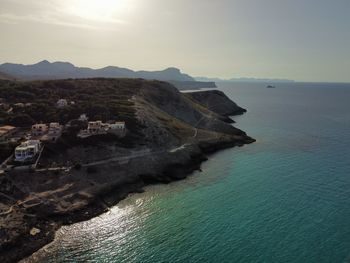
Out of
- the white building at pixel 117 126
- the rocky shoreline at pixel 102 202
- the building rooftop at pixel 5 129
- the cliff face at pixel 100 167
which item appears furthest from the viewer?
the white building at pixel 117 126

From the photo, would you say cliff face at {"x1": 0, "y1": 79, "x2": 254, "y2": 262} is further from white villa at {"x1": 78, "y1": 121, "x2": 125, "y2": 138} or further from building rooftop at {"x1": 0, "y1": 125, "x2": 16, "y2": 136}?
building rooftop at {"x1": 0, "y1": 125, "x2": 16, "y2": 136}

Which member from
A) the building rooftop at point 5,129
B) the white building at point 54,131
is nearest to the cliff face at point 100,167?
the white building at point 54,131

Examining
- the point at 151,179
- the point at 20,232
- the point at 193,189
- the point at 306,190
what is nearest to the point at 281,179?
the point at 306,190

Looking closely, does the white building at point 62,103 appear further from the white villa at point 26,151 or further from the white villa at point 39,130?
the white villa at point 26,151

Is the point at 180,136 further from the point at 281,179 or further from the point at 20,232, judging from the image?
the point at 20,232

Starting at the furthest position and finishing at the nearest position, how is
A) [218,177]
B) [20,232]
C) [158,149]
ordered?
1. [158,149]
2. [218,177]
3. [20,232]

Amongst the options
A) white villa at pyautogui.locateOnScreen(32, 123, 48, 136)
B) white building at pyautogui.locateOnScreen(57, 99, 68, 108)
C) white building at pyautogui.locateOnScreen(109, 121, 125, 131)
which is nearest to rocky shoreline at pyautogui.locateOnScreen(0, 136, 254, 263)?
white building at pyautogui.locateOnScreen(109, 121, 125, 131)
